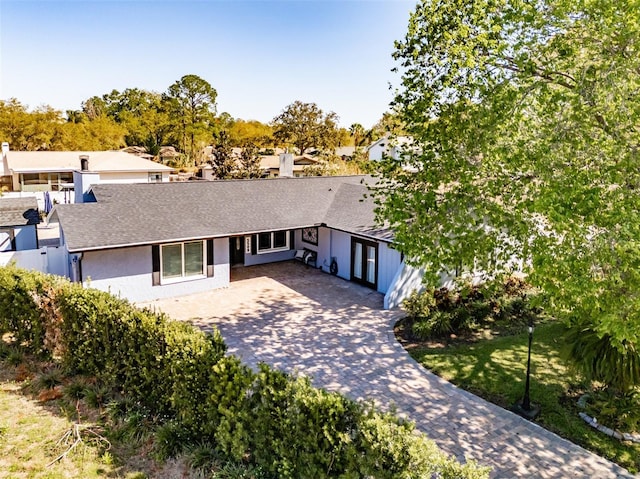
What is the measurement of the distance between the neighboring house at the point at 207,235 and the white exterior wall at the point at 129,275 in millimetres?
33

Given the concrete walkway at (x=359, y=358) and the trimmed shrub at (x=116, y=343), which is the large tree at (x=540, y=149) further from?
the trimmed shrub at (x=116, y=343)

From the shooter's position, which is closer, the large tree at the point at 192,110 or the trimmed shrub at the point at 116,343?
the trimmed shrub at the point at 116,343

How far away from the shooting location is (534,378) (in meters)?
11.3

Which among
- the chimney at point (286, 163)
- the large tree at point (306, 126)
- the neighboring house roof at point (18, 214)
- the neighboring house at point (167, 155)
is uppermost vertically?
the large tree at point (306, 126)

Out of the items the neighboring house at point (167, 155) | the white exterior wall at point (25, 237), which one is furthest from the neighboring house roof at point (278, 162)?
the white exterior wall at point (25, 237)

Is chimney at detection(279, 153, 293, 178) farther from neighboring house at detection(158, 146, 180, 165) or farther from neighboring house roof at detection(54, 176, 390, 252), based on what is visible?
neighboring house at detection(158, 146, 180, 165)

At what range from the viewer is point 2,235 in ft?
65.7

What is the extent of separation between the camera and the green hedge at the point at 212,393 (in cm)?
562

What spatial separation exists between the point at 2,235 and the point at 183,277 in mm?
9121

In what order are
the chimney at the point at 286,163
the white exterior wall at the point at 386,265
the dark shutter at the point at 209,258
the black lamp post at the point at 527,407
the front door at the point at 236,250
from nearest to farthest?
the black lamp post at the point at 527,407, the white exterior wall at the point at 386,265, the dark shutter at the point at 209,258, the front door at the point at 236,250, the chimney at the point at 286,163

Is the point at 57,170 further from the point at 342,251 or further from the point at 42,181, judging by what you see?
the point at 342,251

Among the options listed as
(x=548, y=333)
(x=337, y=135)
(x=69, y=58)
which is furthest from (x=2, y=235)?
(x=337, y=135)

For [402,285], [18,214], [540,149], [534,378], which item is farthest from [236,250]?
[540,149]

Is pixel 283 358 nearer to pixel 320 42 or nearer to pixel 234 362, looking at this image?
pixel 234 362
